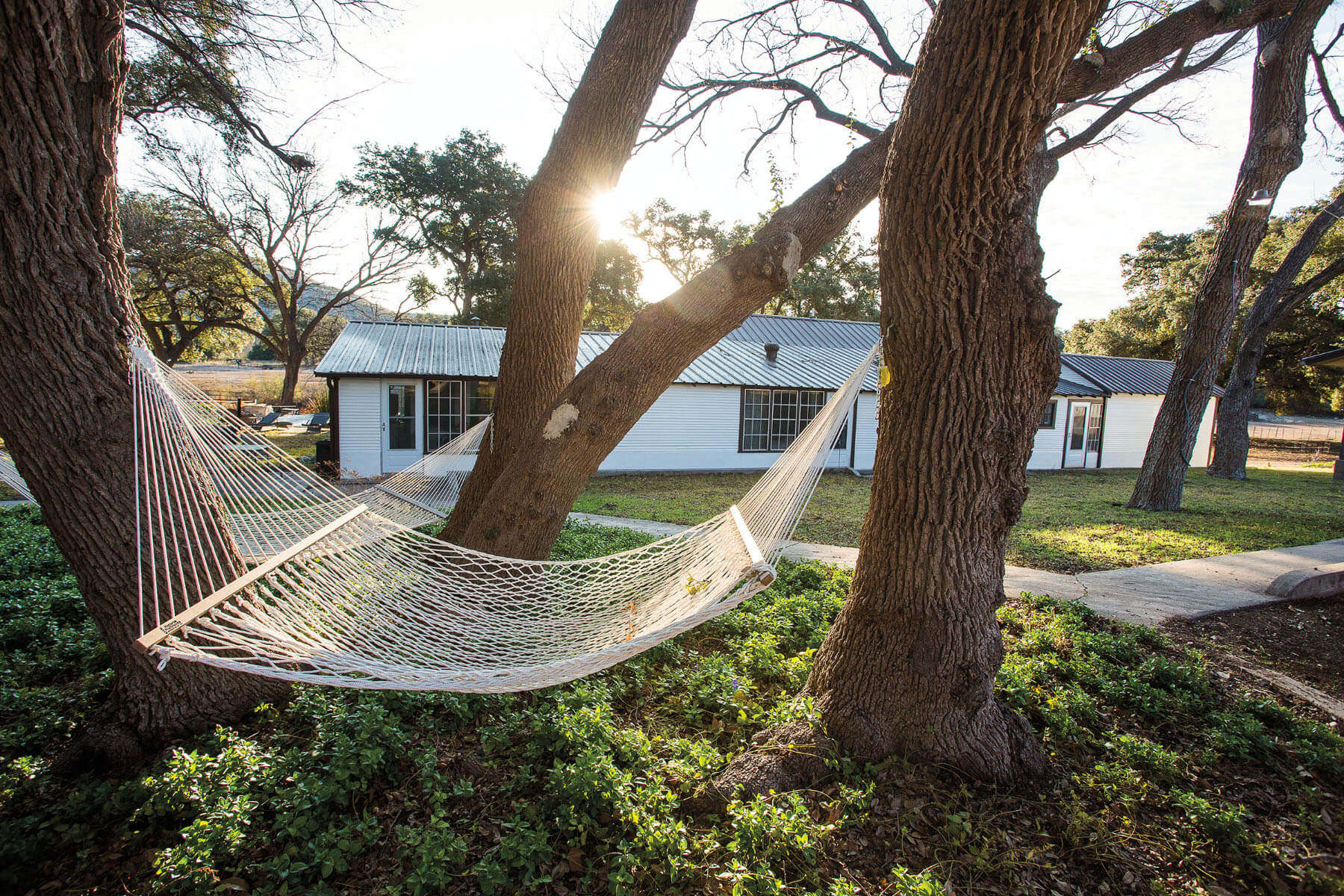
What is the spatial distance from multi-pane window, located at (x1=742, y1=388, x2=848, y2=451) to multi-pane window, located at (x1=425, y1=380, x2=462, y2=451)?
4.73m

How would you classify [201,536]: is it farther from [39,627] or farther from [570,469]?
[39,627]

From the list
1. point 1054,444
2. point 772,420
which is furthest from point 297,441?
point 1054,444

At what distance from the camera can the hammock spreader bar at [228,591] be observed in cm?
151

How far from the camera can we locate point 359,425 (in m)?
9.12

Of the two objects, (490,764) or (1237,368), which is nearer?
(490,764)

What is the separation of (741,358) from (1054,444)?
6.42 m

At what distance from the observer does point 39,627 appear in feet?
8.67

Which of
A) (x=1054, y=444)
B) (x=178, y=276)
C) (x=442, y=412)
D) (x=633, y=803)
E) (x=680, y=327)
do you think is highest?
(x=178, y=276)

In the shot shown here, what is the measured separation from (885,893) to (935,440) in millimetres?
1141

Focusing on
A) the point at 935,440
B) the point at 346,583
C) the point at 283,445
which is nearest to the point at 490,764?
the point at 346,583

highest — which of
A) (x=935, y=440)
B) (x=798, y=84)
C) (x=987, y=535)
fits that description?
(x=798, y=84)

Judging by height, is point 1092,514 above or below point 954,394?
below

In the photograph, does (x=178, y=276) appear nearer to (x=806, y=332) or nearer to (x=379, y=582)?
(x=806, y=332)

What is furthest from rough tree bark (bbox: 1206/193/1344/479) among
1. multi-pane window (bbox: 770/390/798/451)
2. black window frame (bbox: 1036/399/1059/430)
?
multi-pane window (bbox: 770/390/798/451)
